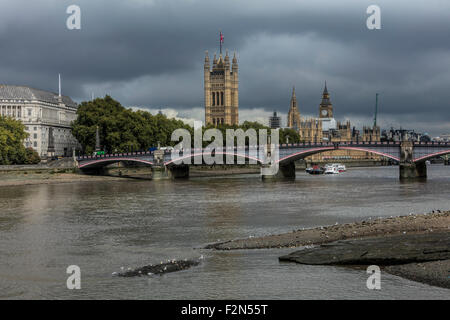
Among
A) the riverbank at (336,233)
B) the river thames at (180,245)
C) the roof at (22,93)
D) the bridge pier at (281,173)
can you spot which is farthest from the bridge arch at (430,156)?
the roof at (22,93)

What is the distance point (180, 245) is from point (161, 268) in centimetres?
521

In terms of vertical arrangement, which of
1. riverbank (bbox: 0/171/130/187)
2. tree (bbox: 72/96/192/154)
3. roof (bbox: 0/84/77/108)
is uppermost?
roof (bbox: 0/84/77/108)

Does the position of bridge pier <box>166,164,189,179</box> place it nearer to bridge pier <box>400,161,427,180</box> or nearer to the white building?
bridge pier <box>400,161,427,180</box>

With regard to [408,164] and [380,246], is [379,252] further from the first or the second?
[408,164]

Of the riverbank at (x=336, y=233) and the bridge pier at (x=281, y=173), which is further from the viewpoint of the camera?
the bridge pier at (x=281, y=173)

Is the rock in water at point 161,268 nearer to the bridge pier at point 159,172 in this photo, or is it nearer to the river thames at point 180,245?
the river thames at point 180,245

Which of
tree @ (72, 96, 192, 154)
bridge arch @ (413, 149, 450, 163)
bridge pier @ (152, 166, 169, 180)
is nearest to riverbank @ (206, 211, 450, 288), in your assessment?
bridge arch @ (413, 149, 450, 163)

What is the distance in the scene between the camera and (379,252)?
21.2 metres

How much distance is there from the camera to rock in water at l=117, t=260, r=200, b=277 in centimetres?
2025

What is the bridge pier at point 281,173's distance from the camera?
280 ft

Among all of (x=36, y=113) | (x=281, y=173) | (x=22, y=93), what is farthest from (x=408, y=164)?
(x=22, y=93)

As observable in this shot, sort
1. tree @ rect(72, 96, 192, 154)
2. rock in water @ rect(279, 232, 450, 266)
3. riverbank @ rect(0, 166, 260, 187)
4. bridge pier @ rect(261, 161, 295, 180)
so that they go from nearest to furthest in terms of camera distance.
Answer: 1. rock in water @ rect(279, 232, 450, 266)
2. riverbank @ rect(0, 166, 260, 187)
3. bridge pier @ rect(261, 161, 295, 180)
4. tree @ rect(72, 96, 192, 154)

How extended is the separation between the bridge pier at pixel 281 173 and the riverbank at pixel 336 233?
5535 centimetres
